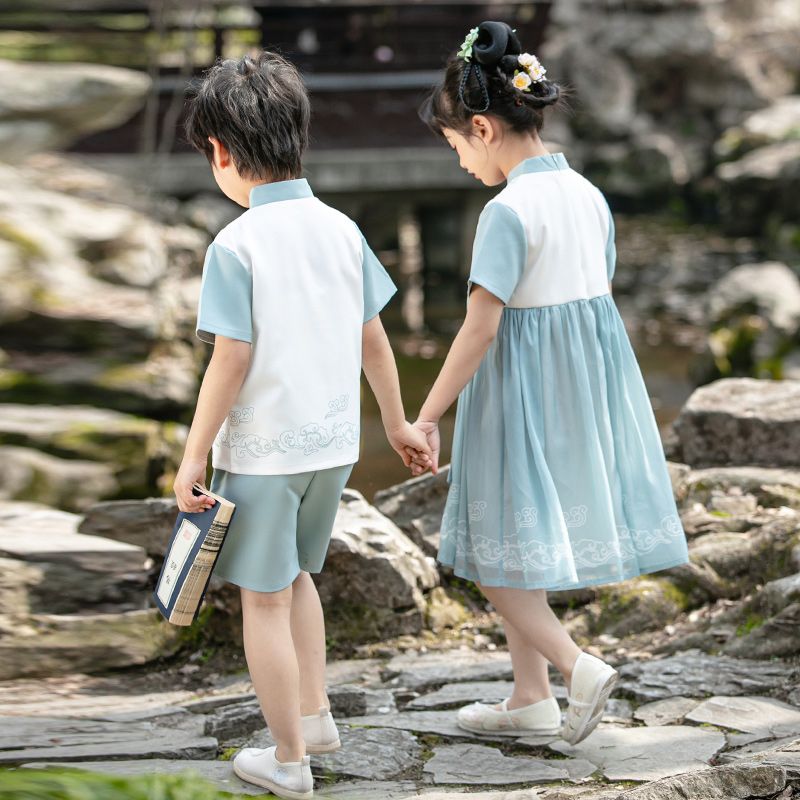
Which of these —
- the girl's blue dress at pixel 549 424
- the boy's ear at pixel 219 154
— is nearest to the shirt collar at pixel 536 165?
the girl's blue dress at pixel 549 424

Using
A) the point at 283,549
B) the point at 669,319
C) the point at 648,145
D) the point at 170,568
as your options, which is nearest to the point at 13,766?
the point at 170,568

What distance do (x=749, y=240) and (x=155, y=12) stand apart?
24.6ft

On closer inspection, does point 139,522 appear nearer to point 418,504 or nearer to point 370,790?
point 418,504

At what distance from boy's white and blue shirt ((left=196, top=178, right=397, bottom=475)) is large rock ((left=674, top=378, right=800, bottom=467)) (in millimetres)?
2414

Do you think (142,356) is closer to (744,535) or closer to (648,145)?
(744,535)

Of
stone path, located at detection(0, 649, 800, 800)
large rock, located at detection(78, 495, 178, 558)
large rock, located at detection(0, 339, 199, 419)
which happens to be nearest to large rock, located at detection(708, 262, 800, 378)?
large rock, located at detection(0, 339, 199, 419)

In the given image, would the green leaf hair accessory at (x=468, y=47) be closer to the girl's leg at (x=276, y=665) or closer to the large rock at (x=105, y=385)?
the girl's leg at (x=276, y=665)

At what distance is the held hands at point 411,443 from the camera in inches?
102

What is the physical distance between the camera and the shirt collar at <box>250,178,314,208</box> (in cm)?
236

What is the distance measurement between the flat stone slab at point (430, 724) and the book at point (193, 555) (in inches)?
27.1

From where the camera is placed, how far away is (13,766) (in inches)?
95.7

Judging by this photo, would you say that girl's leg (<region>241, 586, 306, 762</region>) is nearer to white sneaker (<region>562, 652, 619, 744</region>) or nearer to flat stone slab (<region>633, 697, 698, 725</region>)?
white sneaker (<region>562, 652, 619, 744</region>)

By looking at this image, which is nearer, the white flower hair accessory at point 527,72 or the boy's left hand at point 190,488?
the boy's left hand at point 190,488

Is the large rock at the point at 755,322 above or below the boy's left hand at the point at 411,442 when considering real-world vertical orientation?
above
